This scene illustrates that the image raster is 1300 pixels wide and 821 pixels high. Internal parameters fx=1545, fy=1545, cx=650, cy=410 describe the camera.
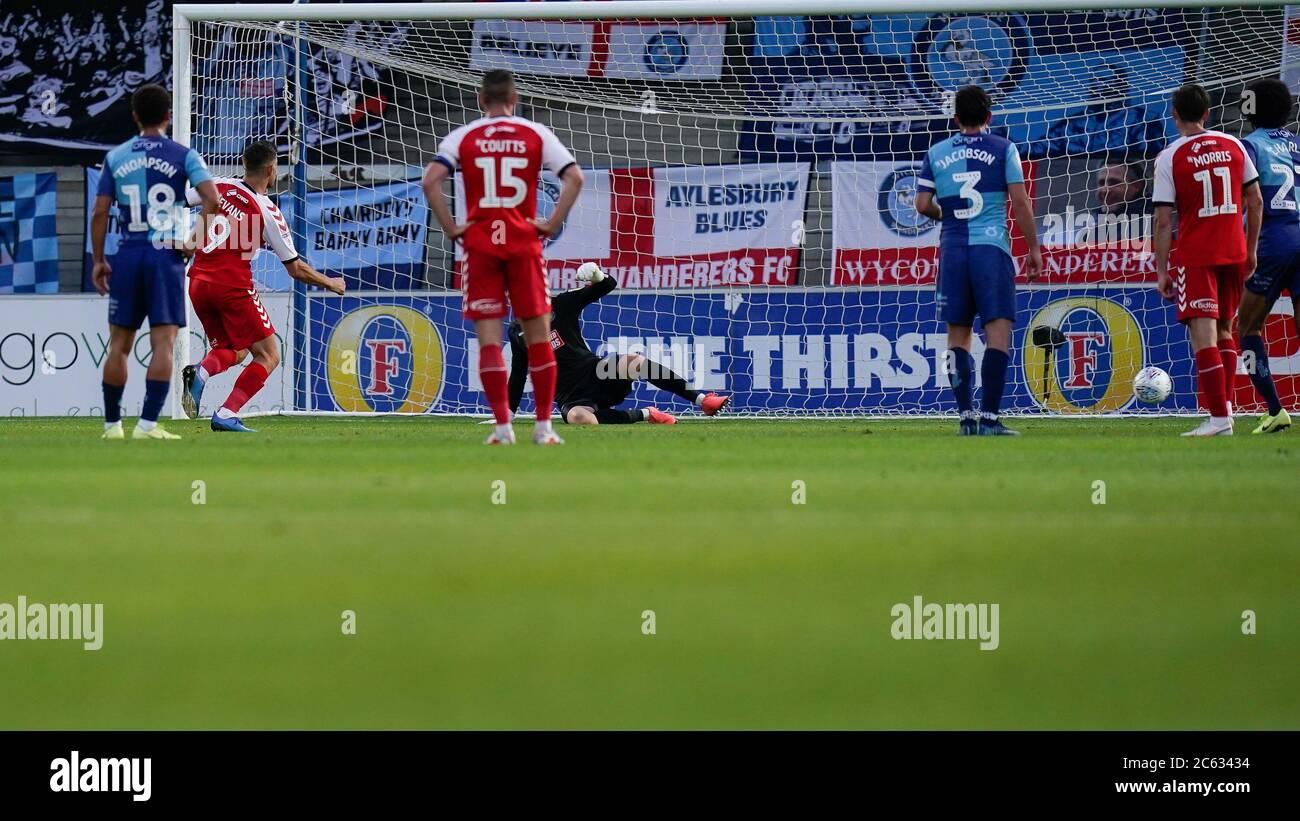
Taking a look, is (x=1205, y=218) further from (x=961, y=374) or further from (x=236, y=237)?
(x=236, y=237)

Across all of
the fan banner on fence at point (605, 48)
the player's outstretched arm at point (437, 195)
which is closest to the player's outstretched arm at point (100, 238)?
the player's outstretched arm at point (437, 195)

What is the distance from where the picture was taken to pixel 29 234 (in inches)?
664

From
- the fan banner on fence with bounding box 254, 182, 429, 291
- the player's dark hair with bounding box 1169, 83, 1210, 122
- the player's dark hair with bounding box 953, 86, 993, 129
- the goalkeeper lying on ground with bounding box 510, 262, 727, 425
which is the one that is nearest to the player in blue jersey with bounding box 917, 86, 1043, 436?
the player's dark hair with bounding box 953, 86, 993, 129

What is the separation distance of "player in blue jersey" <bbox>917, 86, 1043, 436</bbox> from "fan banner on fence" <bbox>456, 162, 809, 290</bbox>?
659cm

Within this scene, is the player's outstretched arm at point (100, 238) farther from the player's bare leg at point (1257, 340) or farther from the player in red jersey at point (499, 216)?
the player's bare leg at point (1257, 340)

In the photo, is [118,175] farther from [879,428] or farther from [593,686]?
[593,686]

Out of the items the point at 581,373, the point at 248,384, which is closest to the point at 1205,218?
the point at 581,373

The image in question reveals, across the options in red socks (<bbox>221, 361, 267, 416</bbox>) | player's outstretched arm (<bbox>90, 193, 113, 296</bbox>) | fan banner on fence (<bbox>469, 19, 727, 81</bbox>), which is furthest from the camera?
fan banner on fence (<bbox>469, 19, 727, 81</bbox>)

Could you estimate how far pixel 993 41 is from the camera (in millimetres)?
15406

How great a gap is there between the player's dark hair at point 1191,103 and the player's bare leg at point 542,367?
3.70m

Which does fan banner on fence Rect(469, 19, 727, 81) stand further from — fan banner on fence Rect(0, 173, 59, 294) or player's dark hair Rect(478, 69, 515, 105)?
player's dark hair Rect(478, 69, 515, 105)

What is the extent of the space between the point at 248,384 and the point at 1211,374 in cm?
546

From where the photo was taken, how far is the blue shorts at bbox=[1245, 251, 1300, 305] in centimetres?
902

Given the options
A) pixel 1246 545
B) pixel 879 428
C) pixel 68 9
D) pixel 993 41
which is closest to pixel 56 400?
pixel 68 9
